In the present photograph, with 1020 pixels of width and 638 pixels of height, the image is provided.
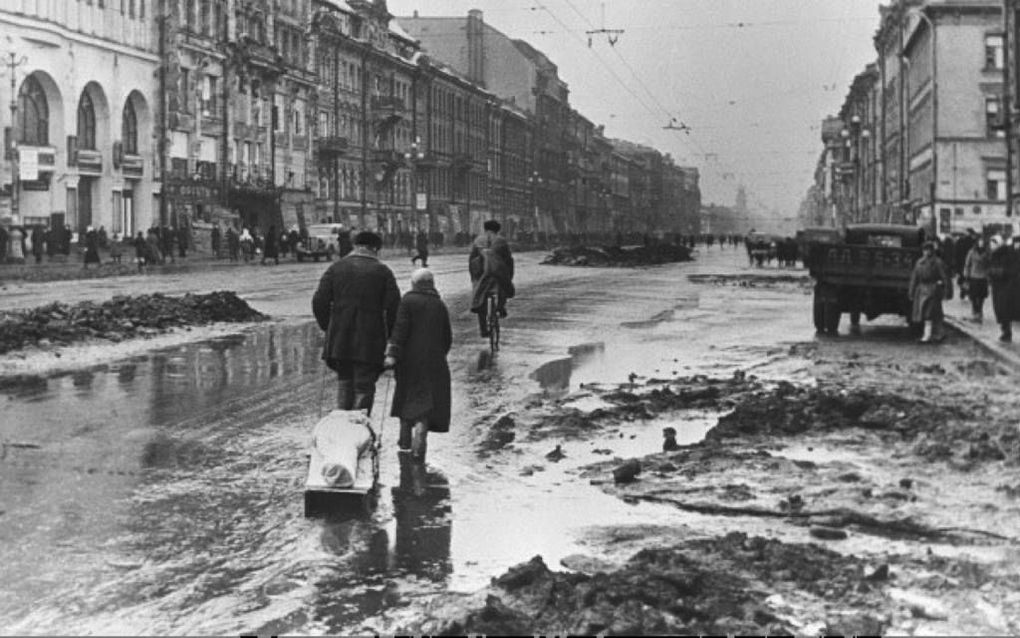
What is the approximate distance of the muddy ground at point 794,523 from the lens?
17.8 ft

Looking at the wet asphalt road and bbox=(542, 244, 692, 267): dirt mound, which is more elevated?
bbox=(542, 244, 692, 267): dirt mound

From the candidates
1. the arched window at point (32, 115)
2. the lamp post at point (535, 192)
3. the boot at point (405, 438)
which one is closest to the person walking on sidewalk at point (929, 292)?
the boot at point (405, 438)

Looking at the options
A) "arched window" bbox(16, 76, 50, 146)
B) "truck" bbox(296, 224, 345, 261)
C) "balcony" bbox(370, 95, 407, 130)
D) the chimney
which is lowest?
"truck" bbox(296, 224, 345, 261)

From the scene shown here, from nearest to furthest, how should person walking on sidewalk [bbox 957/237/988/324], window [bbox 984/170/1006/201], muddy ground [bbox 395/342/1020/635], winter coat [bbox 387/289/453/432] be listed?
muddy ground [bbox 395/342/1020/635], winter coat [bbox 387/289/453/432], person walking on sidewalk [bbox 957/237/988/324], window [bbox 984/170/1006/201]

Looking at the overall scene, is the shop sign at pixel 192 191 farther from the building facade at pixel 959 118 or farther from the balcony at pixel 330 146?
the building facade at pixel 959 118

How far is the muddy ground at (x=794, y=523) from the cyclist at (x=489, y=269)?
461 cm

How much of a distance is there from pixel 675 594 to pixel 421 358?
4020 millimetres

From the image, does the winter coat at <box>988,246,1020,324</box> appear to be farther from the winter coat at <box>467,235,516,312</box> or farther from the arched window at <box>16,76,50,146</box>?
the arched window at <box>16,76,50,146</box>

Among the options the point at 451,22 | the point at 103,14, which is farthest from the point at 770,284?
the point at 451,22

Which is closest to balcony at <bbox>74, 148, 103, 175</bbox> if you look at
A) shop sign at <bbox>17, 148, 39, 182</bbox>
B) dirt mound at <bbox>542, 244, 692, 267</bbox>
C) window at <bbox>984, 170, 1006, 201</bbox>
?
shop sign at <bbox>17, 148, 39, 182</bbox>

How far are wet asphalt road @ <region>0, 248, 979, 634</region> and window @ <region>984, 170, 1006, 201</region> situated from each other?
52183 millimetres

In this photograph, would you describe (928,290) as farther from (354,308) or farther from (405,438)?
(354,308)

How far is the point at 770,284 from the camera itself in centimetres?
4288

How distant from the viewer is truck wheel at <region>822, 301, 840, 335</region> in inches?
869
